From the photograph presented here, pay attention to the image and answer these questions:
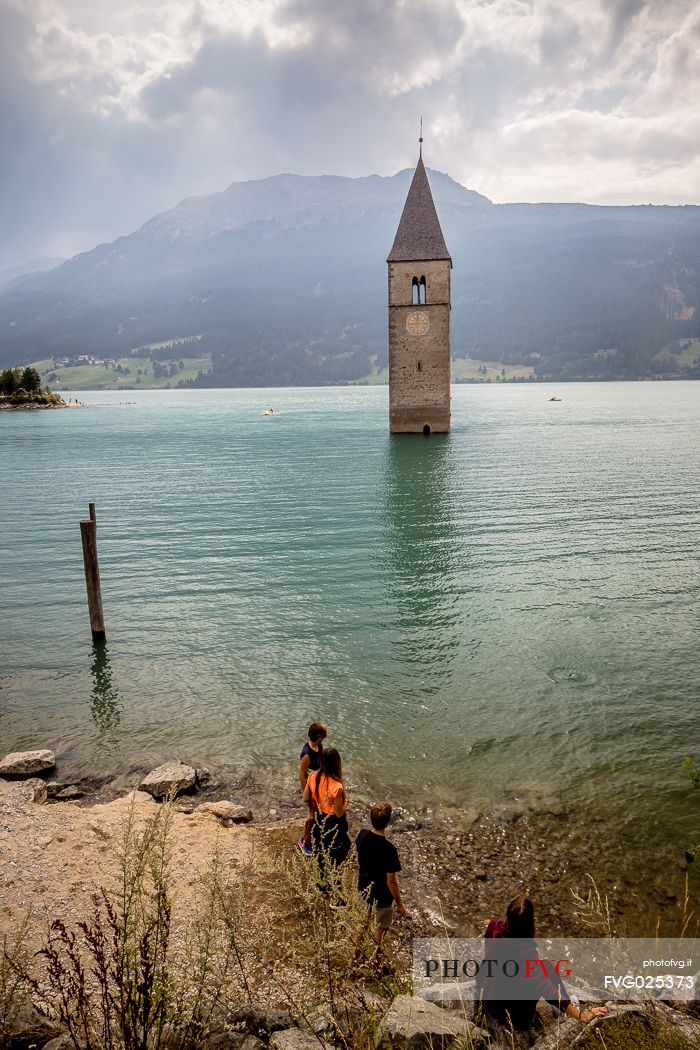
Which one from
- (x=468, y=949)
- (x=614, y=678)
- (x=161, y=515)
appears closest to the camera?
(x=468, y=949)

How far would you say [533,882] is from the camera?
815cm

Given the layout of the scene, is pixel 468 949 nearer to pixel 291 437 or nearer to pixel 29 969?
pixel 29 969

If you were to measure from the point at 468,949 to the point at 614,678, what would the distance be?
8157mm

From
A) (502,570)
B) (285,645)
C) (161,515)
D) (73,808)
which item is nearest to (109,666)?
(285,645)

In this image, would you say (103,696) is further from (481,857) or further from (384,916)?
(384,916)

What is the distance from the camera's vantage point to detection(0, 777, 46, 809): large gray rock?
9.74m

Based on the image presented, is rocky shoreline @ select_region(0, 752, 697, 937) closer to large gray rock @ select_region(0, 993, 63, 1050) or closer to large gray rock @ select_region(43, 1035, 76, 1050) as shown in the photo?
large gray rock @ select_region(0, 993, 63, 1050)

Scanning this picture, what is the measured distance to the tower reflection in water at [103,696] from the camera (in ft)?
42.7

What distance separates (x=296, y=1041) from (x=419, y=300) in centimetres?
5627

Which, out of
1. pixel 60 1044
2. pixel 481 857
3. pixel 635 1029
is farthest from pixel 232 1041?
pixel 481 857

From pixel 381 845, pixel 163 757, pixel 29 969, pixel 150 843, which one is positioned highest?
pixel 150 843

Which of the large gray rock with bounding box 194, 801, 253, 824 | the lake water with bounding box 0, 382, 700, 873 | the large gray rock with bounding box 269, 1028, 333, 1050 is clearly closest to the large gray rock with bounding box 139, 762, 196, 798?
the large gray rock with bounding box 194, 801, 253, 824

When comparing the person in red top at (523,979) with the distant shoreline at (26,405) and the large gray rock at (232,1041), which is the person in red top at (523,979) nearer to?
the large gray rock at (232,1041)

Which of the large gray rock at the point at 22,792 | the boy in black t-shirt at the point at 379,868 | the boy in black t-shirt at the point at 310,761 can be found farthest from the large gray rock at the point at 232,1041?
the large gray rock at the point at 22,792
